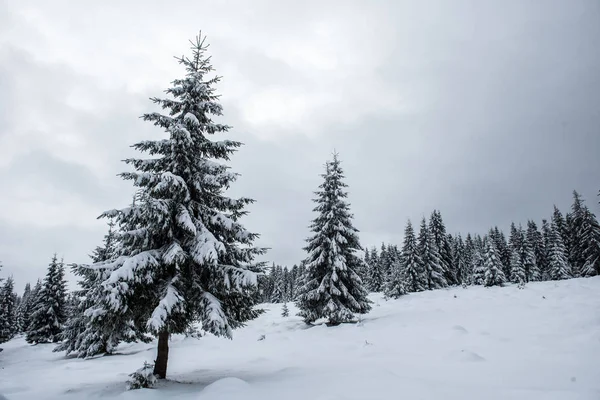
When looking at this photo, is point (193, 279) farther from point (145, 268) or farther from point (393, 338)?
point (393, 338)

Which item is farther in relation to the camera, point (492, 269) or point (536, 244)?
point (536, 244)

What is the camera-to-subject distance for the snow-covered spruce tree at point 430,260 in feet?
146

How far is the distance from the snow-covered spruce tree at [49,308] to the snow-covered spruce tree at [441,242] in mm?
49695

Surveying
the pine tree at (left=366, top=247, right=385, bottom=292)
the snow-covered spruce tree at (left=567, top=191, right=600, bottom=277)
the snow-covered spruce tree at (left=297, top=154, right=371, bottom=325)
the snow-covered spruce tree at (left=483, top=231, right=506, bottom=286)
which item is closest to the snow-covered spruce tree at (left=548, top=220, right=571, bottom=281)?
the snow-covered spruce tree at (left=567, top=191, right=600, bottom=277)

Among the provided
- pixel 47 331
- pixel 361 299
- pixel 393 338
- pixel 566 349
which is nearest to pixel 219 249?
pixel 393 338

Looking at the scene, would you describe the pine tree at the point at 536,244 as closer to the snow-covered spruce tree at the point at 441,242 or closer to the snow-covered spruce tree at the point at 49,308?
the snow-covered spruce tree at the point at 441,242

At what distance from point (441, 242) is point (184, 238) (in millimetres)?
47551

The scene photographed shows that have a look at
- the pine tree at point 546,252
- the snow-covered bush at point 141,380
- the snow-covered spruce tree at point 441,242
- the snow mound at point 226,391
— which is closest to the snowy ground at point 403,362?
the snow mound at point 226,391

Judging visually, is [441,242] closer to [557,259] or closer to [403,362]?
[557,259]

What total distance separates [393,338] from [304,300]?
24.3 feet

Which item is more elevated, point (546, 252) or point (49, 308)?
point (546, 252)

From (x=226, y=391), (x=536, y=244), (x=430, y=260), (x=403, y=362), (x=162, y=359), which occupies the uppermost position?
(x=536, y=244)

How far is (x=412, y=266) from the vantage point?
43281mm

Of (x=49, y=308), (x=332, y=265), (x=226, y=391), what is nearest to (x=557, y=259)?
(x=332, y=265)
